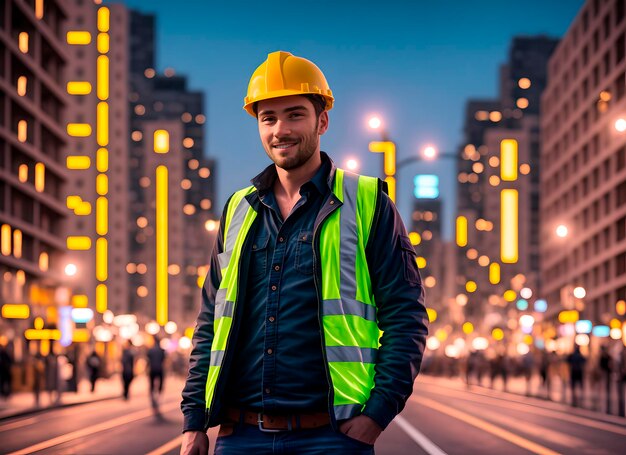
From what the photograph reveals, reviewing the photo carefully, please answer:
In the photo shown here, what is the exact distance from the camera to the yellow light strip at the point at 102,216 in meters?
119

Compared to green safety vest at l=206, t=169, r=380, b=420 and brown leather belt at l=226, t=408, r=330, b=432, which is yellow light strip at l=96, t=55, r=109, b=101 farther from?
brown leather belt at l=226, t=408, r=330, b=432

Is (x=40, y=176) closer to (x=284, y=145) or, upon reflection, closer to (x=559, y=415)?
(x=559, y=415)

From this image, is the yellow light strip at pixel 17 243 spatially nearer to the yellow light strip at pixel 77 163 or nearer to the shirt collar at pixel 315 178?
the yellow light strip at pixel 77 163

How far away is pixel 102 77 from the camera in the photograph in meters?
121

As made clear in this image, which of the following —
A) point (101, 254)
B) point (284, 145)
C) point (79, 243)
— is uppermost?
point (79, 243)

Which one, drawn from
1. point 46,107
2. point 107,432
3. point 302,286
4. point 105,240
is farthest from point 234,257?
point 105,240

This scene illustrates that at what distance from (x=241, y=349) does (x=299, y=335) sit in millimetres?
252

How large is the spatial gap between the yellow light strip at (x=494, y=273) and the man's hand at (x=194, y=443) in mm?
169616

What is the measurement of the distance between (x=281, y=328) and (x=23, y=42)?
7123 cm

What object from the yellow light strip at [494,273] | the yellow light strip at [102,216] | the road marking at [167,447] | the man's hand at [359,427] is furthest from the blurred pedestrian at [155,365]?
the yellow light strip at [494,273]

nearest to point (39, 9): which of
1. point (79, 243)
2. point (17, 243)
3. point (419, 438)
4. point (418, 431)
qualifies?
point (17, 243)

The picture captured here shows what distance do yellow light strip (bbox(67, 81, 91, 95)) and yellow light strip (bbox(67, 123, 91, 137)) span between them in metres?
4.00

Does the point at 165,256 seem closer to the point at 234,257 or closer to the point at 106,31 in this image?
the point at 106,31

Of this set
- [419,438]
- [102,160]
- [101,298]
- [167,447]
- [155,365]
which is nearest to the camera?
[167,447]
